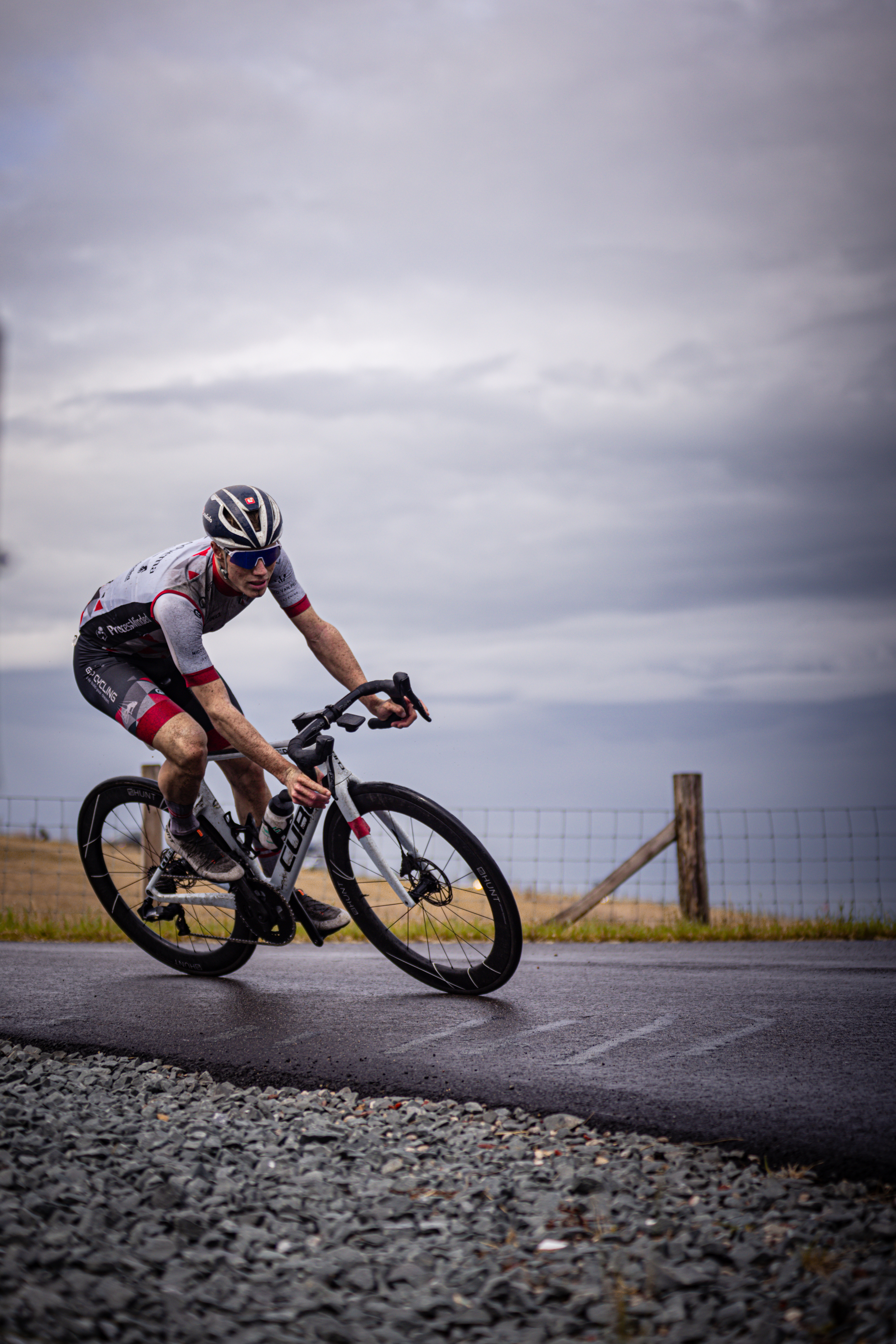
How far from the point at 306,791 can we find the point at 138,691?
1.29 m

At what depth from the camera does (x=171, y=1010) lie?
5094 millimetres

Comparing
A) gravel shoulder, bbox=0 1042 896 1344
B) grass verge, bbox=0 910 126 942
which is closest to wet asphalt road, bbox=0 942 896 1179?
gravel shoulder, bbox=0 1042 896 1344

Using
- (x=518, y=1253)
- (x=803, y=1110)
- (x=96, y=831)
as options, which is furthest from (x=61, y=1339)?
(x=96, y=831)

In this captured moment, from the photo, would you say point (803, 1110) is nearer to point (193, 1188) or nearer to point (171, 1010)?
point (193, 1188)

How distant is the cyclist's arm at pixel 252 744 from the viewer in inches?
183

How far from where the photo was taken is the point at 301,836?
518cm

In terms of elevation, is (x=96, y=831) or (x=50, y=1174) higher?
(x=96, y=831)

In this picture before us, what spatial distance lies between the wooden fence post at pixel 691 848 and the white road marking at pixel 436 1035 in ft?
21.4

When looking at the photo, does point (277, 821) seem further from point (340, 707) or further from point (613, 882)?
point (613, 882)

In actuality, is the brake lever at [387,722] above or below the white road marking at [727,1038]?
above

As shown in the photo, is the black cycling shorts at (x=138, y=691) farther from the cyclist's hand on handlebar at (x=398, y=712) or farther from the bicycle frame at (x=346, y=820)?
the cyclist's hand on handlebar at (x=398, y=712)

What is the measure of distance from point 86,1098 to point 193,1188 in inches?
41.3

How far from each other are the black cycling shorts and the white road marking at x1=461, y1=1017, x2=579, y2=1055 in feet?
6.81

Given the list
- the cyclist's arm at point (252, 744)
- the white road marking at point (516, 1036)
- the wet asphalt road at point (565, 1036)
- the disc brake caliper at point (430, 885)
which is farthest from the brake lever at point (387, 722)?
the white road marking at point (516, 1036)
